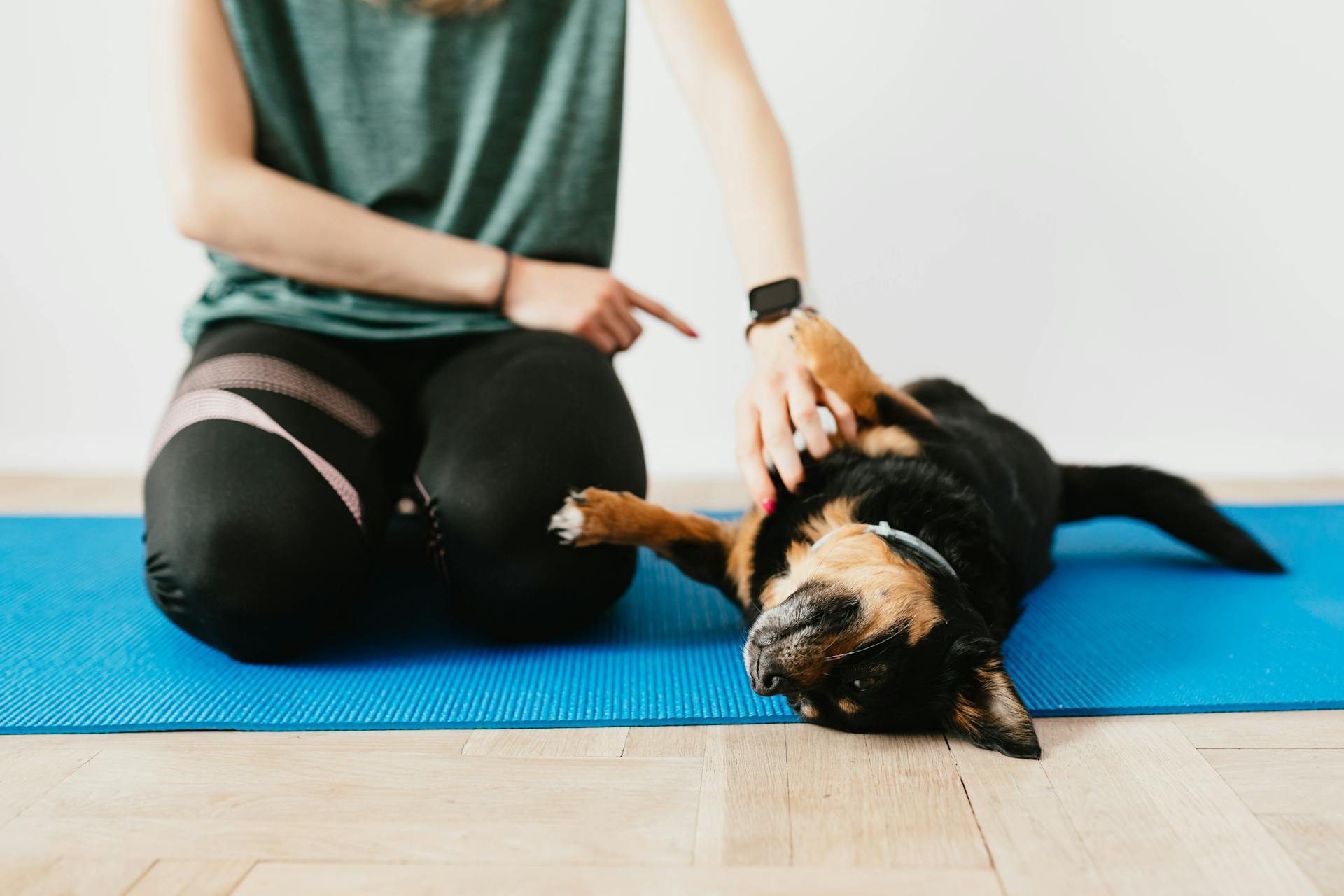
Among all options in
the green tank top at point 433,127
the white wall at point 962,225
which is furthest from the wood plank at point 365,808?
the white wall at point 962,225

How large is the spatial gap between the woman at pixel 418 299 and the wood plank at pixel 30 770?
0.75 ft

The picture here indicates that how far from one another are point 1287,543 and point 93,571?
7.67 feet

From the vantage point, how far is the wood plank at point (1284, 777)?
3.18 ft

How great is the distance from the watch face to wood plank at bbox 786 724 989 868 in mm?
584

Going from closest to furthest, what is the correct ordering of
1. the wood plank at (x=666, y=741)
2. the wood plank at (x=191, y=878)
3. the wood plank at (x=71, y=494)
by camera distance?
the wood plank at (x=191, y=878)
the wood plank at (x=666, y=741)
the wood plank at (x=71, y=494)

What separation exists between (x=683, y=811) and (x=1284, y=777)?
646 mm

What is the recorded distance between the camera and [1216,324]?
2713mm

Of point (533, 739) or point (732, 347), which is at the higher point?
point (732, 347)

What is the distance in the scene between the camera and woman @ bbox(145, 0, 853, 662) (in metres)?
1.27

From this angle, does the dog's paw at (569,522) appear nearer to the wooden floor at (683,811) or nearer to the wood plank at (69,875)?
the wooden floor at (683,811)

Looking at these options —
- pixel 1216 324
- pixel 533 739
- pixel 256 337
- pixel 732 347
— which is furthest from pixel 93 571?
pixel 1216 324

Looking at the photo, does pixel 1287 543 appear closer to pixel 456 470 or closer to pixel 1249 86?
pixel 1249 86

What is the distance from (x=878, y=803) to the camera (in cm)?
97

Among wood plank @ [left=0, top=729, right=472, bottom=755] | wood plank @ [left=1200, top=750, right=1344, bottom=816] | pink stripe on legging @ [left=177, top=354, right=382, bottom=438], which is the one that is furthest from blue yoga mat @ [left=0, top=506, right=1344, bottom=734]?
pink stripe on legging @ [left=177, top=354, right=382, bottom=438]
